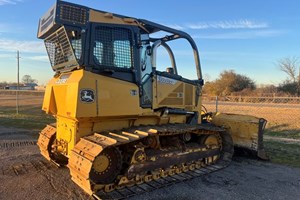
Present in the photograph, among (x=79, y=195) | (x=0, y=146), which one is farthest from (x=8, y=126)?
(x=79, y=195)

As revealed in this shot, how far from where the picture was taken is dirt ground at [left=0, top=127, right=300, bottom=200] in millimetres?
5660

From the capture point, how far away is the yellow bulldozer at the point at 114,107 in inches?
216

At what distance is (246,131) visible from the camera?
8453 millimetres

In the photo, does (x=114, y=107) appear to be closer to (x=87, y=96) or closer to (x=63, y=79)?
(x=87, y=96)

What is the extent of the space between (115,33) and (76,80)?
1.33 metres

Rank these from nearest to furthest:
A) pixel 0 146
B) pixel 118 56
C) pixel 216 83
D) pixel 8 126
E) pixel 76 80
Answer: pixel 76 80 < pixel 118 56 < pixel 0 146 < pixel 8 126 < pixel 216 83

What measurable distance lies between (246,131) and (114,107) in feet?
14.1

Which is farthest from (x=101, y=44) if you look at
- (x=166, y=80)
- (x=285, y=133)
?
(x=285, y=133)

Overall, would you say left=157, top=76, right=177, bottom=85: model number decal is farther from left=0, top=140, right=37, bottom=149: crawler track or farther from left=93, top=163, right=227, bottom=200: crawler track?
left=0, top=140, right=37, bottom=149: crawler track

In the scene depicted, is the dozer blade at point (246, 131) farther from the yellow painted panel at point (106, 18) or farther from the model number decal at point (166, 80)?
the yellow painted panel at point (106, 18)

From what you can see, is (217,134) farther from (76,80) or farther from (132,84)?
(76,80)

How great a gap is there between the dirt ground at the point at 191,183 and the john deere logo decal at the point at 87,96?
174cm

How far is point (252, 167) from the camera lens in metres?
7.80

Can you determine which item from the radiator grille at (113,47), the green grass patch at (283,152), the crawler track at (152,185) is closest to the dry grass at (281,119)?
the green grass patch at (283,152)
